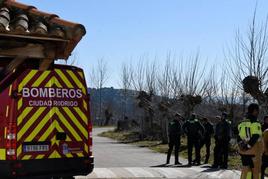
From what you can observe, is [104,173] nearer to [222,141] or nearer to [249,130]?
[222,141]

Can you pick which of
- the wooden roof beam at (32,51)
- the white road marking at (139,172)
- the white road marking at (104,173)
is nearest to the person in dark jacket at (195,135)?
the white road marking at (139,172)

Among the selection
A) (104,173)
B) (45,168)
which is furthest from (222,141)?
(45,168)

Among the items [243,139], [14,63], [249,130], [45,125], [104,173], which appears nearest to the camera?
[14,63]

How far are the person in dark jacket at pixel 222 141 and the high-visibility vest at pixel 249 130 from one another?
6.47m

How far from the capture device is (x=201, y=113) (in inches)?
1251

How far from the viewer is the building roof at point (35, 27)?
4973 millimetres

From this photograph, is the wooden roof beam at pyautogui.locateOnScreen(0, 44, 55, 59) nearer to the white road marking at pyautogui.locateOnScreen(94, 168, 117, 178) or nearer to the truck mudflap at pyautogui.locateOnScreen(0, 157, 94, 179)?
the truck mudflap at pyautogui.locateOnScreen(0, 157, 94, 179)

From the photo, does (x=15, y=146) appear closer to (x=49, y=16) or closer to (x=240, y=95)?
(x=49, y=16)

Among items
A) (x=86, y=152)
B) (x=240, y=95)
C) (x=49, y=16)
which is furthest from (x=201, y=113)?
(x=49, y=16)

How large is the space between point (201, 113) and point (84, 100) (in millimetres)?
21716

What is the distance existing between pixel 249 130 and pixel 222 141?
6918 millimetres

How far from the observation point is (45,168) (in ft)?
33.0

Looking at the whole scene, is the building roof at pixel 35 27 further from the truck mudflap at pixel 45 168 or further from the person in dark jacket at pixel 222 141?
the person in dark jacket at pixel 222 141

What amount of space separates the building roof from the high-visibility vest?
580 centimetres
